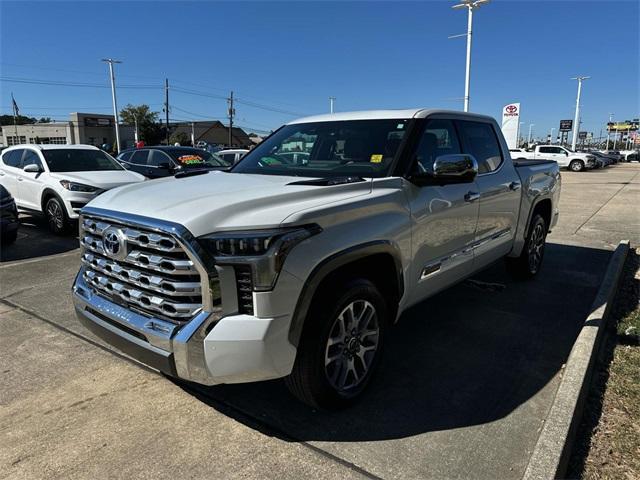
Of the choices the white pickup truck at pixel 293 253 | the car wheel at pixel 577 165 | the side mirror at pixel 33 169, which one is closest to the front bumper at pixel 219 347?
the white pickup truck at pixel 293 253

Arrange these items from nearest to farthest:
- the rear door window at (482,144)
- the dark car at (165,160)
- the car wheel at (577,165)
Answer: the rear door window at (482,144) → the dark car at (165,160) → the car wheel at (577,165)

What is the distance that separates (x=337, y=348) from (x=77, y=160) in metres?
8.35

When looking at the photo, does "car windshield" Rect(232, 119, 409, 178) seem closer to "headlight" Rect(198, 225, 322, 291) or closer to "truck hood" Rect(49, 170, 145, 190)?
"headlight" Rect(198, 225, 322, 291)

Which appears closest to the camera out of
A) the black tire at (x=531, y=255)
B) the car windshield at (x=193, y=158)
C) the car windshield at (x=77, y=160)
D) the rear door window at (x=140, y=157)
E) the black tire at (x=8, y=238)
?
the black tire at (x=531, y=255)

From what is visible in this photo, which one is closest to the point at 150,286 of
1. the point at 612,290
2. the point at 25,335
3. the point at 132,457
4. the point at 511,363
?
the point at 132,457

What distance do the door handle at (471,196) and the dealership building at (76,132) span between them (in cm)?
7797

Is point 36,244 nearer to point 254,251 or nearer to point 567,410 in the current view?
point 254,251

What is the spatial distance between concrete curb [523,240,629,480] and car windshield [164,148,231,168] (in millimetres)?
9538

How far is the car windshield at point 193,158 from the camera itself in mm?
11922

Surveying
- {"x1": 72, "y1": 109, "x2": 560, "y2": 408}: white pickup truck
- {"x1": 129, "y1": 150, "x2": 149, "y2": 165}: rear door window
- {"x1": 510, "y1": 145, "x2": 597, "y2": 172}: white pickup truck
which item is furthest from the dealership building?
{"x1": 72, "y1": 109, "x2": 560, "y2": 408}: white pickup truck

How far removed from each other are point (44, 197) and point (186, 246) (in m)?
7.80

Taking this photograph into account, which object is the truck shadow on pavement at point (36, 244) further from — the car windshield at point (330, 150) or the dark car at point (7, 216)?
the car windshield at point (330, 150)

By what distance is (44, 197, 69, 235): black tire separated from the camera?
835 centimetres

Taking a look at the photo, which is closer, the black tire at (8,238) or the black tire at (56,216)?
the black tire at (8,238)
